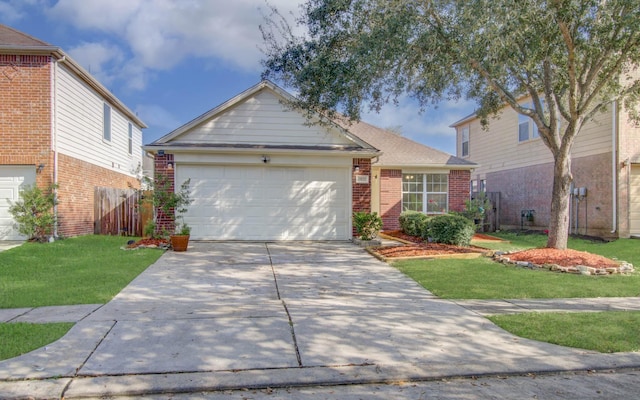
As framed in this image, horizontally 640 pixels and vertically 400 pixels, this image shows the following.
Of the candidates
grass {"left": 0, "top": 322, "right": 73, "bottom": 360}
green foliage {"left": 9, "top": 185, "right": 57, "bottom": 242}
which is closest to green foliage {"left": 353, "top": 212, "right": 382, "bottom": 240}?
grass {"left": 0, "top": 322, "right": 73, "bottom": 360}

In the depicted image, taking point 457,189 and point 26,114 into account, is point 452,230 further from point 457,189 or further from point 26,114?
point 26,114

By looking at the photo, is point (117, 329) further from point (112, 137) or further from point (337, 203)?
Answer: point (112, 137)

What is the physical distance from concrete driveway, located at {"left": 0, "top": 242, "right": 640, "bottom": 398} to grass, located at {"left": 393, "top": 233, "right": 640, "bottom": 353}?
29cm

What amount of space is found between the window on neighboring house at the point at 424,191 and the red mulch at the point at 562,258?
7782mm

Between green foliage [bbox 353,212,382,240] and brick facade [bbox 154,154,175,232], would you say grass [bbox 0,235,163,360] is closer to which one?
brick facade [bbox 154,154,175,232]

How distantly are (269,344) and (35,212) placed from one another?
10613 millimetres

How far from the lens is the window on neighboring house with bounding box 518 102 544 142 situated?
18.0m

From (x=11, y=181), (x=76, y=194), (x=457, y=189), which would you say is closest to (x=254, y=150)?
(x=76, y=194)

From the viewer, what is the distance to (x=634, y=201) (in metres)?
14.3

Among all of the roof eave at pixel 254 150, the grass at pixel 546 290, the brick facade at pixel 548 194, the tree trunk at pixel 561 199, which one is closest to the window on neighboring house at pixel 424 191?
the brick facade at pixel 548 194

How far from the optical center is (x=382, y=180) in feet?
57.3

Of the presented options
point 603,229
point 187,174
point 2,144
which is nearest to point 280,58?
point 187,174

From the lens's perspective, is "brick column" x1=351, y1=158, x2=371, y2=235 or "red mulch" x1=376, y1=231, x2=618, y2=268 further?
"brick column" x1=351, y1=158, x2=371, y2=235

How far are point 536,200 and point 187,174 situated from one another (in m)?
14.2
